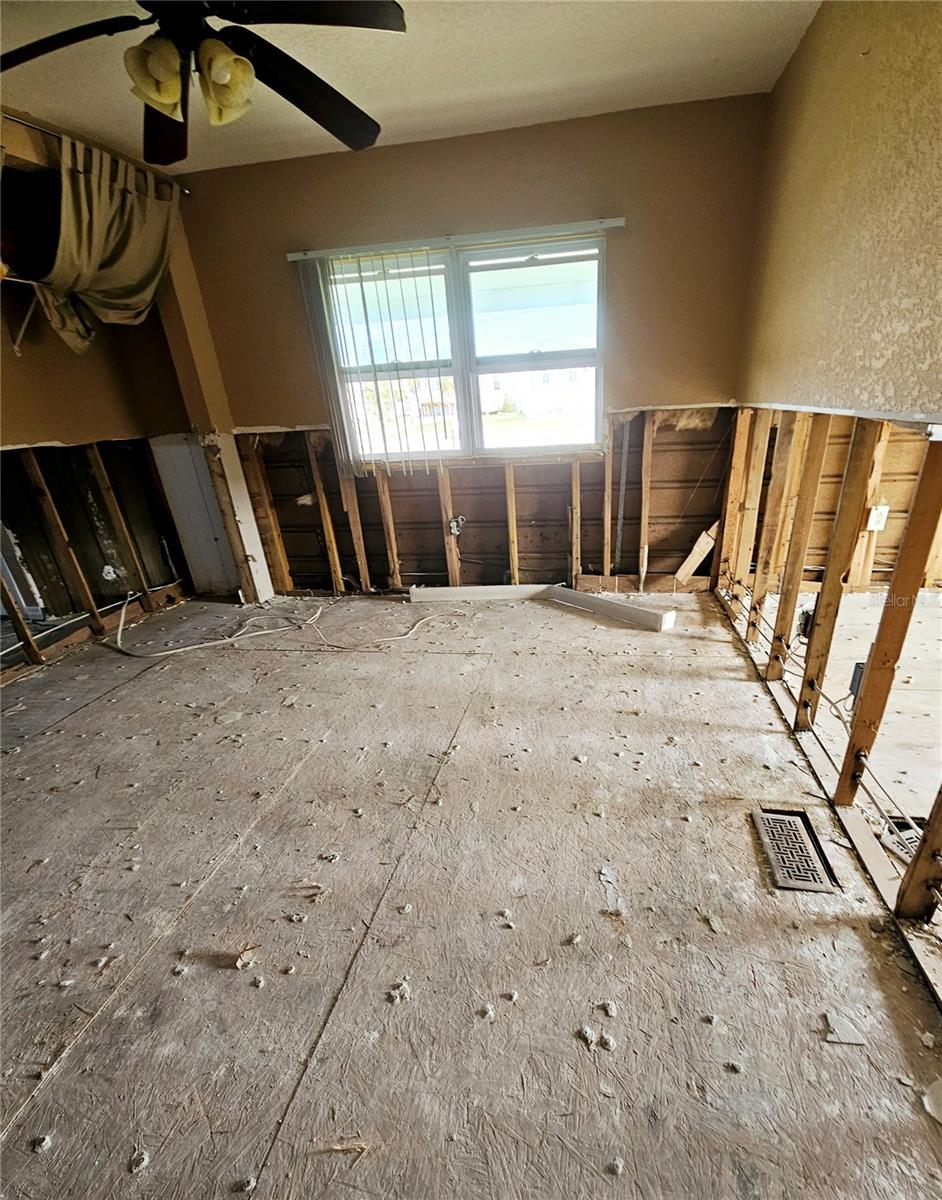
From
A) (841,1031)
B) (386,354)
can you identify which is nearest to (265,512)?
(386,354)

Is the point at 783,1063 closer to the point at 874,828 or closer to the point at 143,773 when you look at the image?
the point at 874,828

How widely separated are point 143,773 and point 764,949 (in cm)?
232

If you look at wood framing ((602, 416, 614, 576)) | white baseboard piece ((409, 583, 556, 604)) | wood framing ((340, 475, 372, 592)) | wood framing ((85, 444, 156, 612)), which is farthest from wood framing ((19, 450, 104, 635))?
wood framing ((602, 416, 614, 576))

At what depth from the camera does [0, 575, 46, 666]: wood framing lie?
2.93m

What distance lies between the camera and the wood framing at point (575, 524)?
347 cm

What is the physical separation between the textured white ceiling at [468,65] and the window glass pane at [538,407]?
4.37 ft

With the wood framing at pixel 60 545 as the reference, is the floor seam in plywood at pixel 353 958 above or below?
below

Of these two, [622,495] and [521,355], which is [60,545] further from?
[622,495]

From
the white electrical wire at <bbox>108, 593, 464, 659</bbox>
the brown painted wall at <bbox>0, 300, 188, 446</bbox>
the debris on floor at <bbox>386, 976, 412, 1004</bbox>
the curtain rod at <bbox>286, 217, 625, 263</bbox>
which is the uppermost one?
the curtain rod at <bbox>286, 217, 625, 263</bbox>

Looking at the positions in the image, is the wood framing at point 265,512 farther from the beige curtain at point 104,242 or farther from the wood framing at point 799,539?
the wood framing at point 799,539

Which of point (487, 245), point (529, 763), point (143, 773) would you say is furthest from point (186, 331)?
point (529, 763)

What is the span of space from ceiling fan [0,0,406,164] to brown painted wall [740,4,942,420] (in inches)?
56.7

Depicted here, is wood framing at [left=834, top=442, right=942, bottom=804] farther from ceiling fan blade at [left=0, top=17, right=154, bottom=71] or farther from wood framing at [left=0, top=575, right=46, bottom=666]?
wood framing at [left=0, top=575, right=46, bottom=666]

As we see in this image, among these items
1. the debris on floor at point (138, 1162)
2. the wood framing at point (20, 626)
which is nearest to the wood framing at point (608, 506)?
the debris on floor at point (138, 1162)
